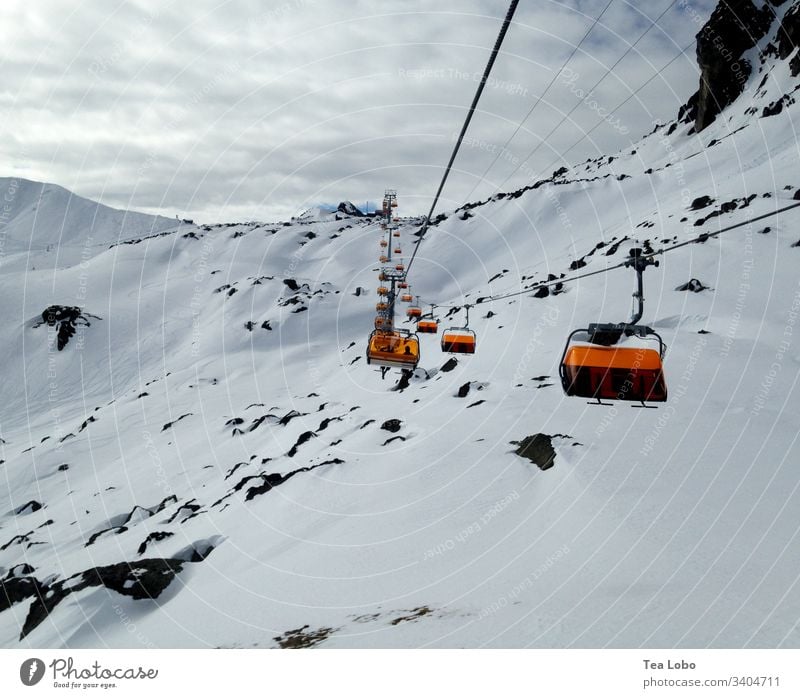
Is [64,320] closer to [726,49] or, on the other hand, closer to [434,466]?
[434,466]

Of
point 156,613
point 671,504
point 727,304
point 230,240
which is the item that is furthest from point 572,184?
point 156,613

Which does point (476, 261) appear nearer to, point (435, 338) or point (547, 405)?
point (435, 338)

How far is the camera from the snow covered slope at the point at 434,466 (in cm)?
1351

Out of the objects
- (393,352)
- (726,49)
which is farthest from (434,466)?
(726,49)

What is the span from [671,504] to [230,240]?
366 feet

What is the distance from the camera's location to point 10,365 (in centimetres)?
7238

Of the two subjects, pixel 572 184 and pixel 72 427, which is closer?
pixel 72 427

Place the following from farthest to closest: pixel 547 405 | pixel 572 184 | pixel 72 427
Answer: pixel 572 184
pixel 72 427
pixel 547 405
